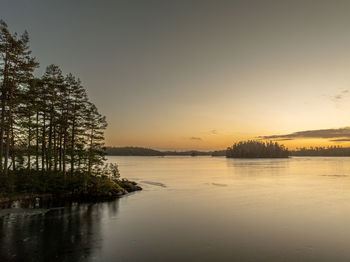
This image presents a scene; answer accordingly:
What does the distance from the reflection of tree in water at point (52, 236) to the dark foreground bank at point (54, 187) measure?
6.73m

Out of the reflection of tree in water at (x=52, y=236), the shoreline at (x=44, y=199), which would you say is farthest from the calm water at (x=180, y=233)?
the shoreline at (x=44, y=199)

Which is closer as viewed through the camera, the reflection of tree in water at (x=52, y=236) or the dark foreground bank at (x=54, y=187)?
the reflection of tree in water at (x=52, y=236)

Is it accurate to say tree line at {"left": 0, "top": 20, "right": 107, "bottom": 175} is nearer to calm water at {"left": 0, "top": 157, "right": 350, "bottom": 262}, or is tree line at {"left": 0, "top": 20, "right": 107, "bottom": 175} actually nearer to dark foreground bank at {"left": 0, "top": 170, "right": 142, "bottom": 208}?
dark foreground bank at {"left": 0, "top": 170, "right": 142, "bottom": 208}

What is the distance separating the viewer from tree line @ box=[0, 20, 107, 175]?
24578mm

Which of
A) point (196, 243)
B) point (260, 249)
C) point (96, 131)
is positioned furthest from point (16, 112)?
point (260, 249)

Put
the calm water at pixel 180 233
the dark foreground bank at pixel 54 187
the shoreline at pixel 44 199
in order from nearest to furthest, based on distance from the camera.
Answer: the calm water at pixel 180 233 → the shoreline at pixel 44 199 → the dark foreground bank at pixel 54 187

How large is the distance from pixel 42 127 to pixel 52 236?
22.0 meters

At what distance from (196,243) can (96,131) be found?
2723 centimetres

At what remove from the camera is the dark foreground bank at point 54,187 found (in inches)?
963

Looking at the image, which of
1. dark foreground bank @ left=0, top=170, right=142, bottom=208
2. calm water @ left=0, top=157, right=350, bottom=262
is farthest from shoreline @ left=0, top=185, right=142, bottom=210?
calm water @ left=0, top=157, right=350, bottom=262

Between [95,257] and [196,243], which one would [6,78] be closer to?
[95,257]

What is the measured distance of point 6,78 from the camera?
2453 cm

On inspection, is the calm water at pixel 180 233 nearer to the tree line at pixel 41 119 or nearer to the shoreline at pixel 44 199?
the shoreline at pixel 44 199

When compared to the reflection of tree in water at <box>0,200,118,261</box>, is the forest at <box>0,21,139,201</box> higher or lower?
higher
